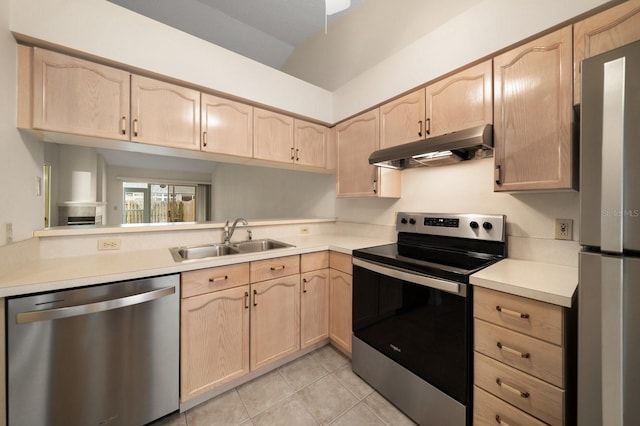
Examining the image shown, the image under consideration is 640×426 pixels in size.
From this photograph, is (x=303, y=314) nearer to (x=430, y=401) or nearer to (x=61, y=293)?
(x=430, y=401)

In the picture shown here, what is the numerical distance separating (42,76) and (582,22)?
2707 mm

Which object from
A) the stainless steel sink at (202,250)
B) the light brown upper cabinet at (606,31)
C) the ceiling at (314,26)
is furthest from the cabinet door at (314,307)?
the ceiling at (314,26)

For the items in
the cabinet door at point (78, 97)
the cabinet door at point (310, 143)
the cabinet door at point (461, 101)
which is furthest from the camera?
the cabinet door at point (310, 143)

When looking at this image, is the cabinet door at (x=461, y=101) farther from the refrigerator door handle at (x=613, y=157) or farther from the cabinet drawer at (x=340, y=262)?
the cabinet drawer at (x=340, y=262)

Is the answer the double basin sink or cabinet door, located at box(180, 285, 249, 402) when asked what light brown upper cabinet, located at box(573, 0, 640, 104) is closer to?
the double basin sink

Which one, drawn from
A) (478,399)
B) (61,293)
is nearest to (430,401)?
(478,399)

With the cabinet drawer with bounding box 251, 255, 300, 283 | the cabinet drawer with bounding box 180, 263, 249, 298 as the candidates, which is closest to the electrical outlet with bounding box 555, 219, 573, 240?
the cabinet drawer with bounding box 251, 255, 300, 283

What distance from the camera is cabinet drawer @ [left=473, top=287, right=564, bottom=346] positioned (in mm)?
907

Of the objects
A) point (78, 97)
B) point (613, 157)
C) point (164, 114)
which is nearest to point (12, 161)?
point (78, 97)

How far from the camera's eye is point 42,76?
126 centimetres

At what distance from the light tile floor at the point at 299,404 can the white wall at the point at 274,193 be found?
165cm

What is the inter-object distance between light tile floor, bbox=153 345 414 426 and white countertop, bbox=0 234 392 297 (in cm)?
87

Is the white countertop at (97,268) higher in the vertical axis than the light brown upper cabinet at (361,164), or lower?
lower

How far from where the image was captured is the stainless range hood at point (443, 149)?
1319mm
